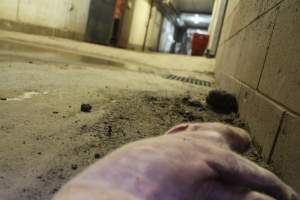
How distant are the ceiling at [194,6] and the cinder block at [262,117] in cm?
1445

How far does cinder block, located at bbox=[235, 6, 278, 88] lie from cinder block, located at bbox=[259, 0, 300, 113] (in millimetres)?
124

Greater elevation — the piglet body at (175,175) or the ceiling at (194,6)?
the ceiling at (194,6)

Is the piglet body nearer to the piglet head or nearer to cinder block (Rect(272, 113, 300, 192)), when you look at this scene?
the piglet head

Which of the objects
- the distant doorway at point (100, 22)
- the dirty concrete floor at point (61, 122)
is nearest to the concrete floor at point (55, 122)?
the dirty concrete floor at point (61, 122)

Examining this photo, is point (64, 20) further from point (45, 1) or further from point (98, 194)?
point (98, 194)

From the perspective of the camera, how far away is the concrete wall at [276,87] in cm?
114

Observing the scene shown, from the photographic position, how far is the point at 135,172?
57 cm

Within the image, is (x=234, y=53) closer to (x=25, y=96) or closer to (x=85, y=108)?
(x=85, y=108)

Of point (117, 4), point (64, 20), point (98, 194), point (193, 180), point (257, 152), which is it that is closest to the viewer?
point (98, 194)

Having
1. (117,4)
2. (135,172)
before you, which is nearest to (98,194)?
(135,172)

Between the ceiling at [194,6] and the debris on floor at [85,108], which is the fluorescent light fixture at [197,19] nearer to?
the ceiling at [194,6]

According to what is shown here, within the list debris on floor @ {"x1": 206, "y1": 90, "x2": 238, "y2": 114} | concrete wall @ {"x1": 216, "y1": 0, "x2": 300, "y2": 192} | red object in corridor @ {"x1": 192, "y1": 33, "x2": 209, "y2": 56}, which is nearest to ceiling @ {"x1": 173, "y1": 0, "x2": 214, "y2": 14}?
red object in corridor @ {"x1": 192, "y1": 33, "x2": 209, "y2": 56}

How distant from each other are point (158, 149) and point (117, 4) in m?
10.7

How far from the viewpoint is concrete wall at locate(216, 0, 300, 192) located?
1.14 meters
